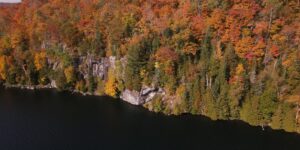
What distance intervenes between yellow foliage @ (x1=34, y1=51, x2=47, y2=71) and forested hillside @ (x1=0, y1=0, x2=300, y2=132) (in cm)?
28

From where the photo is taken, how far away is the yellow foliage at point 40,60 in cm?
10006

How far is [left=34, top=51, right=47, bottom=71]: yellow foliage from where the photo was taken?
100 meters

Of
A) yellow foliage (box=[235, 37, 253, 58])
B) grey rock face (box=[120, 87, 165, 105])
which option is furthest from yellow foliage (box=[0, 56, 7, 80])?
yellow foliage (box=[235, 37, 253, 58])

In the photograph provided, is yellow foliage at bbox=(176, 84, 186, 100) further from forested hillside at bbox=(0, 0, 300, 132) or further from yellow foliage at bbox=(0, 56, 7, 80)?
yellow foliage at bbox=(0, 56, 7, 80)

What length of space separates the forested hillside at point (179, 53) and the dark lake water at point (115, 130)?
4244mm

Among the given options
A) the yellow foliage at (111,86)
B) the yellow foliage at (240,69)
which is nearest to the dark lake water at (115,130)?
the yellow foliage at (111,86)

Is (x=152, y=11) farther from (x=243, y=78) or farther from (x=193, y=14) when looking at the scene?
(x=243, y=78)

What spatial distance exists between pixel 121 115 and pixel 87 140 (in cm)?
1391

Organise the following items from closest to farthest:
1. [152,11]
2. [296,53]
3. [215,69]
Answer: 1. [296,53]
2. [215,69]
3. [152,11]

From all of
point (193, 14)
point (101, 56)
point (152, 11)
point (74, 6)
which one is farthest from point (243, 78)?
point (74, 6)

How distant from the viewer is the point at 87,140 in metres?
65.2

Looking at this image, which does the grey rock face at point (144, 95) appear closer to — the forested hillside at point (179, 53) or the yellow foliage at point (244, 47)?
the forested hillside at point (179, 53)

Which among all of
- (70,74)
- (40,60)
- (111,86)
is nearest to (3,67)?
(40,60)

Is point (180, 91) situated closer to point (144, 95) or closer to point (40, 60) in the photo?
point (144, 95)
